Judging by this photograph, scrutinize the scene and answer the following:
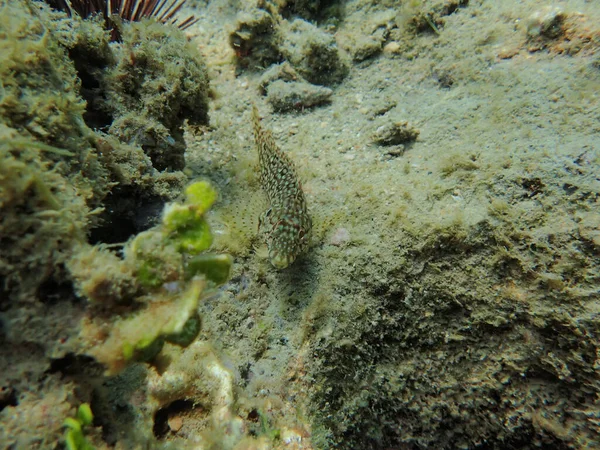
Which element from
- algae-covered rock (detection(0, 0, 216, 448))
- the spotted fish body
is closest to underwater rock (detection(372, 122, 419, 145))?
the spotted fish body

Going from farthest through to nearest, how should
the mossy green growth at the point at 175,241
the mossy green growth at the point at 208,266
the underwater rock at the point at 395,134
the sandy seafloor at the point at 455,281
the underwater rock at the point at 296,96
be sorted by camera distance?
the underwater rock at the point at 296,96, the underwater rock at the point at 395,134, the sandy seafloor at the point at 455,281, the mossy green growth at the point at 208,266, the mossy green growth at the point at 175,241

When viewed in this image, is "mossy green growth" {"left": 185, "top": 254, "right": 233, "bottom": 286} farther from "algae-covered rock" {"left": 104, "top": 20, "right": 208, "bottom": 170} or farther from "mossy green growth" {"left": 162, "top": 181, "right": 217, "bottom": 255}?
"algae-covered rock" {"left": 104, "top": 20, "right": 208, "bottom": 170}

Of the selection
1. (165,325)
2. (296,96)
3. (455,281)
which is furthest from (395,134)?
(165,325)

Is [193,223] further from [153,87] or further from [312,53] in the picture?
[312,53]

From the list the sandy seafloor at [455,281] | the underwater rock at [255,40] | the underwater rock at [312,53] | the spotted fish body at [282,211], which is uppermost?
the underwater rock at [255,40]

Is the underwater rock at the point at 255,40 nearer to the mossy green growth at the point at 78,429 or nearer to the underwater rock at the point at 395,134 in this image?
the underwater rock at the point at 395,134

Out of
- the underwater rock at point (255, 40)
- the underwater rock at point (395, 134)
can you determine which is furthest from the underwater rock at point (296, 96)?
the underwater rock at point (395, 134)
